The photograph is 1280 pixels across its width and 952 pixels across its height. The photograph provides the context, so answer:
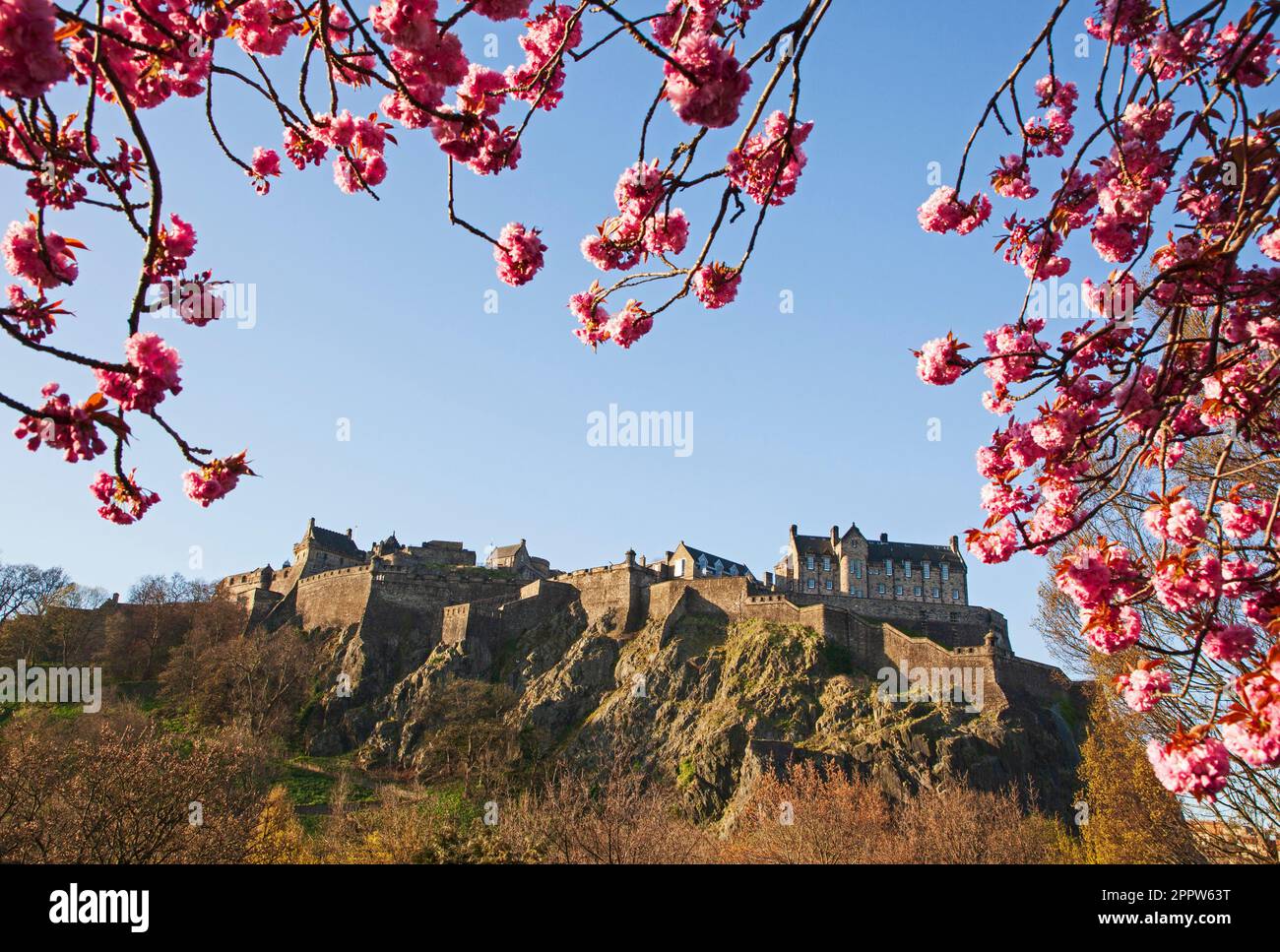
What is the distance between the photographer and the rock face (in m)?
36.1

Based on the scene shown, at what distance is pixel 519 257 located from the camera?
17.1 feet

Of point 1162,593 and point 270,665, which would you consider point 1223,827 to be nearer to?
point 1162,593

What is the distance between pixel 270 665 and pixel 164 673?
6.86m

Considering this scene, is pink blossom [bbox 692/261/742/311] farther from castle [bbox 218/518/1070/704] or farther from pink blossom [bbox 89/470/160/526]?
castle [bbox 218/518/1070/704]

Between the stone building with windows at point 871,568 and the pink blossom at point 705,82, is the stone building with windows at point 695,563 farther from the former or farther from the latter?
the pink blossom at point 705,82

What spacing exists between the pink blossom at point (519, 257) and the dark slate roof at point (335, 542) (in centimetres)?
6586

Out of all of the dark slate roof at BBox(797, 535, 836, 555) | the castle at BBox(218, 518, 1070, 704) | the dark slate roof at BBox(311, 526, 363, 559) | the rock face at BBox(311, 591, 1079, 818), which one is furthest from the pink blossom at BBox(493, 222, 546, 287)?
the dark slate roof at BBox(311, 526, 363, 559)

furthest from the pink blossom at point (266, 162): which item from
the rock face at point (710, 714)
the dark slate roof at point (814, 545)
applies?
the dark slate roof at point (814, 545)

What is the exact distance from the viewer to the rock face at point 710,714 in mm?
36094

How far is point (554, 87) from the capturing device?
494cm

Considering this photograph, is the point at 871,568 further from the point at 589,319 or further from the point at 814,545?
the point at 589,319

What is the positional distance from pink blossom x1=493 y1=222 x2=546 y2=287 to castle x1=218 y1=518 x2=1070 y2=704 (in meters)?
37.9
